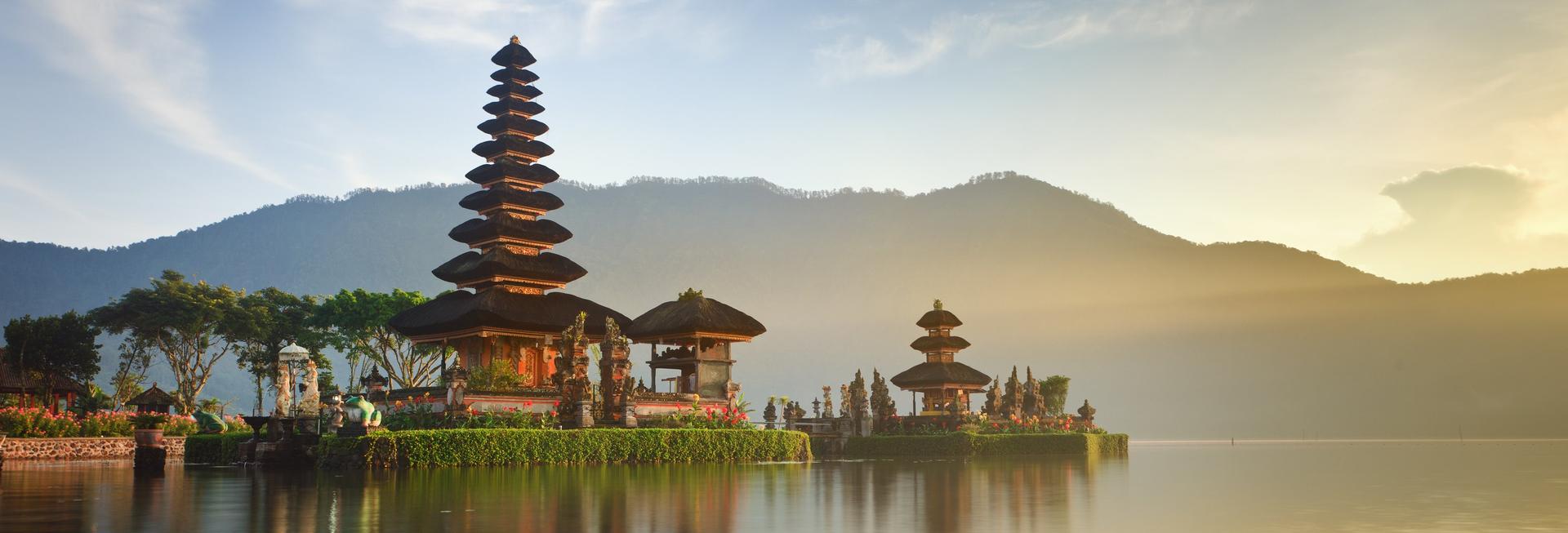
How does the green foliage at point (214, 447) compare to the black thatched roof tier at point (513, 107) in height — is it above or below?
below

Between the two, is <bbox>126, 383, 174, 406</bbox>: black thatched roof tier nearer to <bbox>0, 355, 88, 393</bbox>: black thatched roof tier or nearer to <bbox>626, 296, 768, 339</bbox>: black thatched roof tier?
<bbox>0, 355, 88, 393</bbox>: black thatched roof tier

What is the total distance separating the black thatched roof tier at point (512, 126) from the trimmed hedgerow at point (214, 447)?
20.0 metres

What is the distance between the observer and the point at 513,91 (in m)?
53.5

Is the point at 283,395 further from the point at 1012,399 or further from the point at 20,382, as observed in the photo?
the point at 20,382

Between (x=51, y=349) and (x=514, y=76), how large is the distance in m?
32.1

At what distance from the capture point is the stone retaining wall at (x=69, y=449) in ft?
128

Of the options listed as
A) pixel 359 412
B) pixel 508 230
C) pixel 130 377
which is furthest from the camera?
pixel 130 377

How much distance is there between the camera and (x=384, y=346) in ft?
222

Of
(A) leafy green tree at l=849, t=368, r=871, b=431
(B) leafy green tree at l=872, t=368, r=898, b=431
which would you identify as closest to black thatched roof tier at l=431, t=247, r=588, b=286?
(A) leafy green tree at l=849, t=368, r=871, b=431

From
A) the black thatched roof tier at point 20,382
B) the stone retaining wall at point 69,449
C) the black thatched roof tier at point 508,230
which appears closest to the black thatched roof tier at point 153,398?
the black thatched roof tier at point 20,382

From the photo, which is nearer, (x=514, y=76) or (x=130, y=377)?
(x=514, y=76)

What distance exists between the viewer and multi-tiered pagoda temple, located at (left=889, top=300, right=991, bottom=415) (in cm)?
6206

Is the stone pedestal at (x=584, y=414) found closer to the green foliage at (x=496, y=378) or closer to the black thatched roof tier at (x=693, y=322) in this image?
the green foliage at (x=496, y=378)

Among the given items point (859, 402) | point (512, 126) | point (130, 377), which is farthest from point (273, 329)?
point (859, 402)
